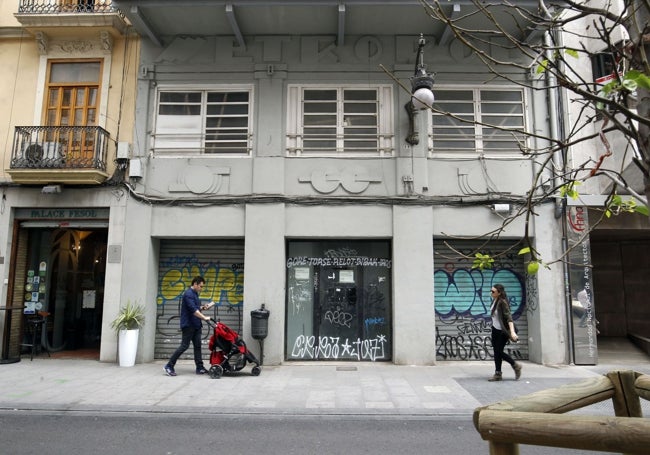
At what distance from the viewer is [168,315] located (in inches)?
440

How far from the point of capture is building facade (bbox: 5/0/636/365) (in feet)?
34.9

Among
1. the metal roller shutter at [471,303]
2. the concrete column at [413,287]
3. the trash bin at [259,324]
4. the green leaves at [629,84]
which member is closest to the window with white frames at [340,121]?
the concrete column at [413,287]

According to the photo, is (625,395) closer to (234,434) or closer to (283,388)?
(234,434)

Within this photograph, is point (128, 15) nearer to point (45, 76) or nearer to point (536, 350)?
point (45, 76)

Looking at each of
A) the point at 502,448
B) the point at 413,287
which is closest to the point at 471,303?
the point at 413,287

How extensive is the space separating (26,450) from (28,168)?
7.34m

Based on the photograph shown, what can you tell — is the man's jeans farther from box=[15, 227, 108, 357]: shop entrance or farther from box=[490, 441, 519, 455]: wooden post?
box=[490, 441, 519, 455]: wooden post

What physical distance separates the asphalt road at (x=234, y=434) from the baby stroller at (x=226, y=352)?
224 cm

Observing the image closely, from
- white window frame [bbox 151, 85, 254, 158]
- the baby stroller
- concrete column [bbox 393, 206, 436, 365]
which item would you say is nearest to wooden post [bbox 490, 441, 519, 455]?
the baby stroller

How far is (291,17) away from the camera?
10719 millimetres

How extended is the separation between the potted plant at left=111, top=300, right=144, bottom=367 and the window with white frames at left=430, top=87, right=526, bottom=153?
780 cm

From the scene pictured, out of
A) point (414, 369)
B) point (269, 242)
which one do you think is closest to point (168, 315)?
point (269, 242)

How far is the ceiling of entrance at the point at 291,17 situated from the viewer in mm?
10172

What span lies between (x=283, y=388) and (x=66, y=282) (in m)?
7.78
